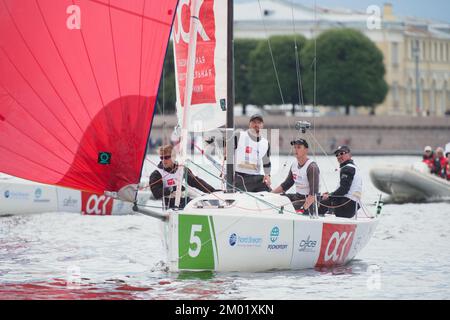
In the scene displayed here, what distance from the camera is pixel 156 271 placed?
51.7 feet

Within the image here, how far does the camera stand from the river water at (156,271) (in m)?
14.2

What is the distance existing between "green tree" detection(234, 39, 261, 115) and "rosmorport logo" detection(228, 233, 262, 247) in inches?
2949

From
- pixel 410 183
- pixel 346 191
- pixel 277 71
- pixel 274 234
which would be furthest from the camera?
pixel 277 71

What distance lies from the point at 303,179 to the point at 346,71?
7298cm

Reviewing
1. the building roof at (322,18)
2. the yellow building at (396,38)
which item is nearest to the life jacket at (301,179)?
the yellow building at (396,38)

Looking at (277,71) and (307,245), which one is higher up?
(307,245)

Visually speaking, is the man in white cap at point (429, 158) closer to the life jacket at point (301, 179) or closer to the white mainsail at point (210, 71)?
the white mainsail at point (210, 71)

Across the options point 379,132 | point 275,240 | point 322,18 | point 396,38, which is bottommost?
point 379,132

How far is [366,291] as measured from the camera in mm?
14602

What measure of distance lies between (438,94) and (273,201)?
329 feet

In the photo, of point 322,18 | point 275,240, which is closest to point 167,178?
point 275,240

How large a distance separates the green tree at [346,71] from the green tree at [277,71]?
1006 mm

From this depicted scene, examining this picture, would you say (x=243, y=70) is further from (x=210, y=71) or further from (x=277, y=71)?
(x=210, y=71)
